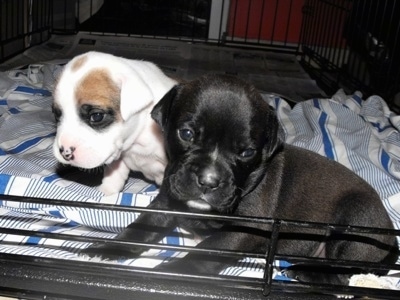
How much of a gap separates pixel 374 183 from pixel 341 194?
1.28 ft

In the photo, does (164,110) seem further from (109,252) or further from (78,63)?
(109,252)

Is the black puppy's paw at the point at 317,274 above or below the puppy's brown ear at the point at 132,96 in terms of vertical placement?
below

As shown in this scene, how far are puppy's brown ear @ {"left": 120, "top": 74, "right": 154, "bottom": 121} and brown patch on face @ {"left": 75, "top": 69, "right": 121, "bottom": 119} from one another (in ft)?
0.05

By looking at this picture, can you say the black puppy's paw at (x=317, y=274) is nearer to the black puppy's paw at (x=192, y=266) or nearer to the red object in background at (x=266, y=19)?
the black puppy's paw at (x=192, y=266)

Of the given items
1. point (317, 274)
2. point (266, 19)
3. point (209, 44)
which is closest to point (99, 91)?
point (317, 274)

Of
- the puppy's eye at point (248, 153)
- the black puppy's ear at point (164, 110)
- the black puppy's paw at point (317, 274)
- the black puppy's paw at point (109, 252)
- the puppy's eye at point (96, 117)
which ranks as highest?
the black puppy's ear at point (164, 110)

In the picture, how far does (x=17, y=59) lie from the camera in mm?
2701

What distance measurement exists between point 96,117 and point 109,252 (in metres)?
0.32

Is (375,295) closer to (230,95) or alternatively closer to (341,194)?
(341,194)

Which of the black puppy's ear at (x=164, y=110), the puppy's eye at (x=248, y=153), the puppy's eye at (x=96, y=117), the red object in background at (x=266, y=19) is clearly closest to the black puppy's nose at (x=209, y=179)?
the puppy's eye at (x=248, y=153)

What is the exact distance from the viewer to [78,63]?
1.30m

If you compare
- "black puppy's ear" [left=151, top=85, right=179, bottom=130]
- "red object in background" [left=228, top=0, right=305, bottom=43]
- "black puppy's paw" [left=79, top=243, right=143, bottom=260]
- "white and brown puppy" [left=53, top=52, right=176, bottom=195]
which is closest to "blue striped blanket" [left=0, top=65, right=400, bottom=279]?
"black puppy's paw" [left=79, top=243, right=143, bottom=260]

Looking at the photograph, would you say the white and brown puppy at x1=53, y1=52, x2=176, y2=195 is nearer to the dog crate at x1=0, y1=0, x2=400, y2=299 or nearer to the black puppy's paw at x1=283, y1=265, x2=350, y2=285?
the dog crate at x1=0, y1=0, x2=400, y2=299

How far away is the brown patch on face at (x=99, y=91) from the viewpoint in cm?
125
